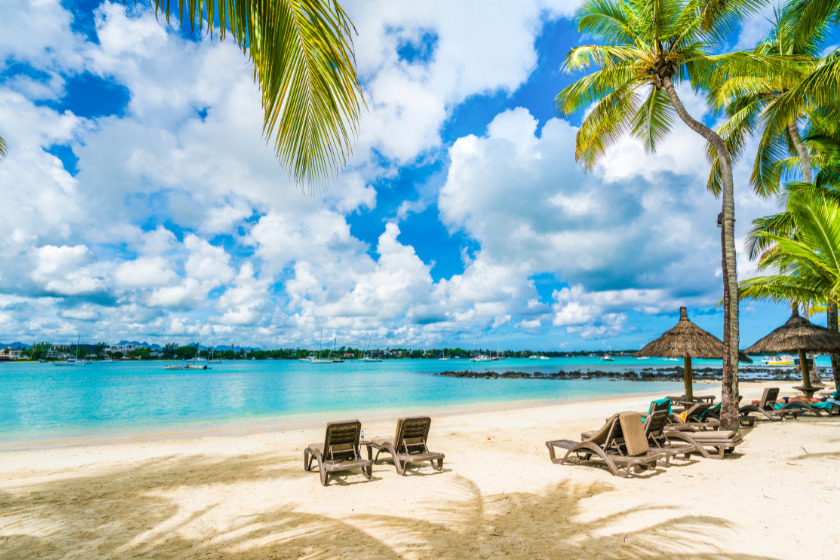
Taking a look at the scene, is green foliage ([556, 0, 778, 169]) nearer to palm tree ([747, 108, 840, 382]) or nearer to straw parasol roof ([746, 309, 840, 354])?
palm tree ([747, 108, 840, 382])

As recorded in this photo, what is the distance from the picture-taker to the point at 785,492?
5.43 meters

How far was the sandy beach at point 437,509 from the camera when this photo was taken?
4.03m

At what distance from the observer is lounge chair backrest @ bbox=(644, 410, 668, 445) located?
7328 millimetres

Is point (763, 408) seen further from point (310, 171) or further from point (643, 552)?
point (310, 171)

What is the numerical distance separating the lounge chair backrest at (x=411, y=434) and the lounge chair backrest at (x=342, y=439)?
0.73m

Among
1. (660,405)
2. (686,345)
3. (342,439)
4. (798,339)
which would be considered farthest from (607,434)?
(798,339)

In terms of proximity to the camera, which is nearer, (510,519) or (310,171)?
(310,171)

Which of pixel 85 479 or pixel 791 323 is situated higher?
pixel 791 323

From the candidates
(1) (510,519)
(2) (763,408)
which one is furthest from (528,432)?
(1) (510,519)

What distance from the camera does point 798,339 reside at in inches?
548

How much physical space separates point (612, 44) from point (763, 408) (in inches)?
418

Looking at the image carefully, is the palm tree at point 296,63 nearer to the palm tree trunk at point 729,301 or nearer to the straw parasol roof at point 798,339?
the palm tree trunk at point 729,301

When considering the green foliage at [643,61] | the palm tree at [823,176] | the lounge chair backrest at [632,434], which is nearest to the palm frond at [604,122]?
the green foliage at [643,61]

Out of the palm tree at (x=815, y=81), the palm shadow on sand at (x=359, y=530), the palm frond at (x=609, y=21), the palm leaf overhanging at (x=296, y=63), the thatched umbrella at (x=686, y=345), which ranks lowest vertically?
the palm shadow on sand at (x=359, y=530)
